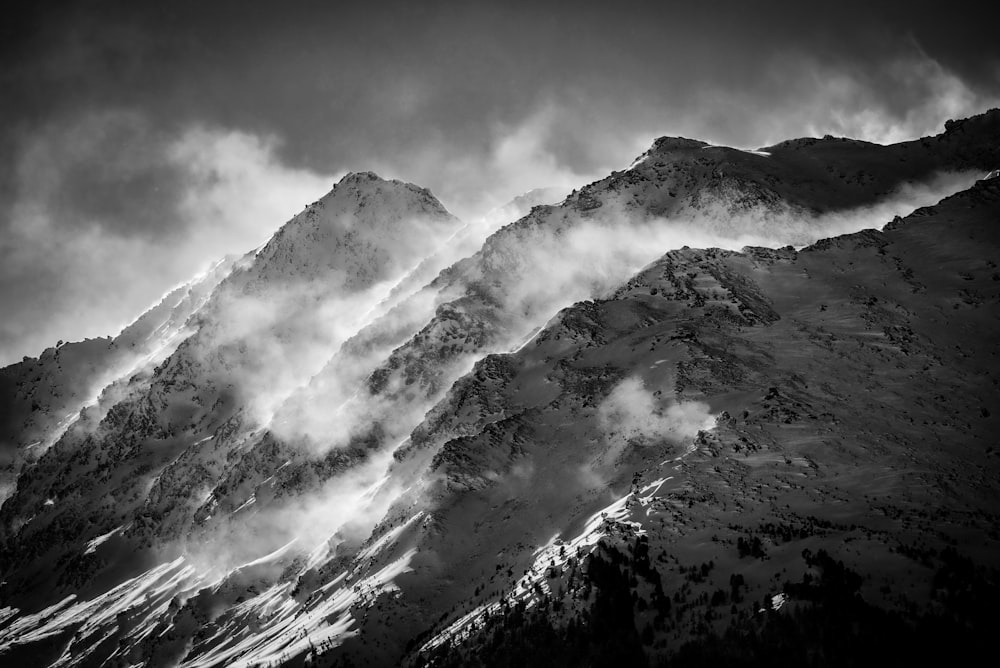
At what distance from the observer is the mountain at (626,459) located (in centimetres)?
5500

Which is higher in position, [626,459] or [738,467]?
[626,459]

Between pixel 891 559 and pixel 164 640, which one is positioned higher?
pixel 164 640

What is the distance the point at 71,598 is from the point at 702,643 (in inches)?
6377

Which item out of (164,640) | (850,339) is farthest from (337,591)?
(850,339)

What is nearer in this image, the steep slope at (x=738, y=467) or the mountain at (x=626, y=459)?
the steep slope at (x=738, y=467)

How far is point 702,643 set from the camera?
4634cm

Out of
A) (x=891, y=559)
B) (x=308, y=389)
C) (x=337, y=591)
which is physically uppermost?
(x=308, y=389)

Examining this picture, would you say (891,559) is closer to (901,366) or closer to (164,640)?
(901,366)

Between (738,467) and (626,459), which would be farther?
(626,459)

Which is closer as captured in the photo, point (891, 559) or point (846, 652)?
point (846, 652)

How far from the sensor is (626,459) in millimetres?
83188

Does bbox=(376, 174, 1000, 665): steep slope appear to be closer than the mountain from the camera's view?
Yes

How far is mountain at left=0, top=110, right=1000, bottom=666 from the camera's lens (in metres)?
55.0

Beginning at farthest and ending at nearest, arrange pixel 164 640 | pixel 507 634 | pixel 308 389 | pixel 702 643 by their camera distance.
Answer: pixel 308 389, pixel 164 640, pixel 507 634, pixel 702 643
